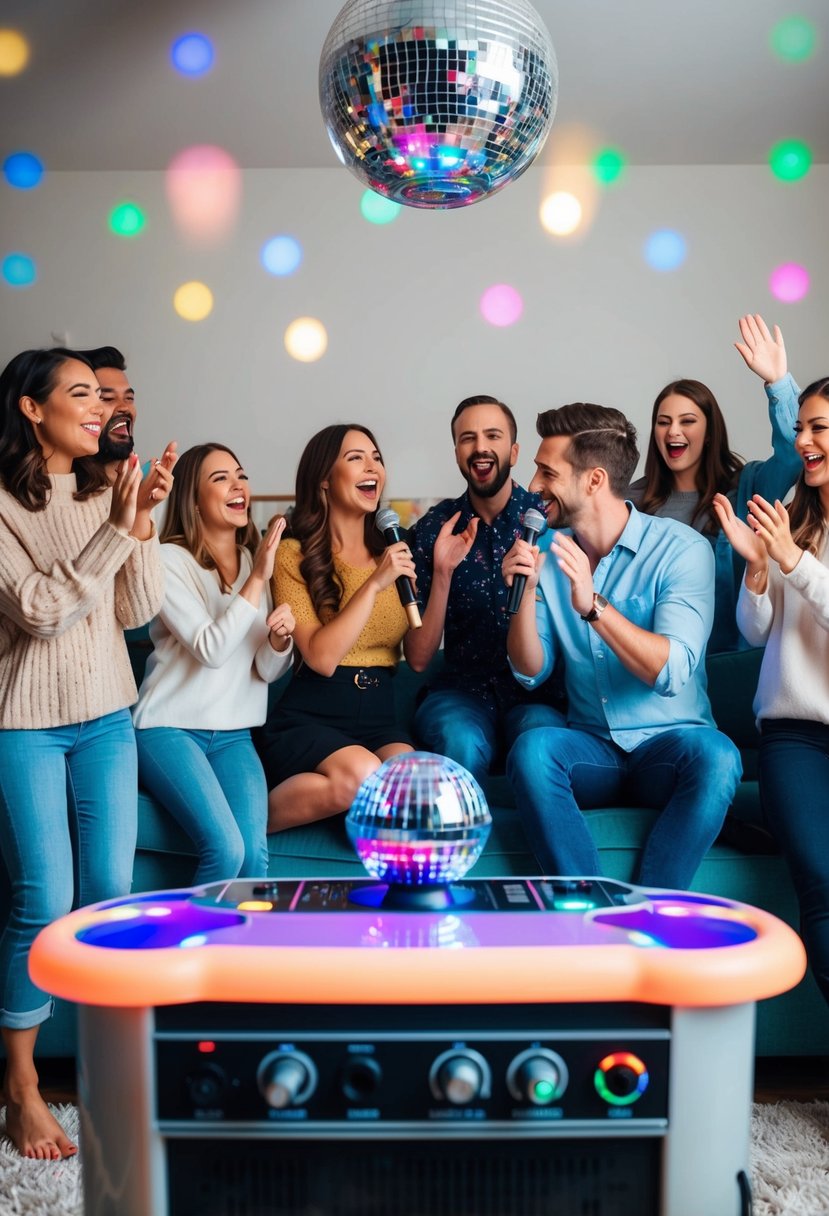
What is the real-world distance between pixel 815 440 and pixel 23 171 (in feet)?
12.1

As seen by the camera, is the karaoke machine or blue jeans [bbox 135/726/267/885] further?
blue jeans [bbox 135/726/267/885]

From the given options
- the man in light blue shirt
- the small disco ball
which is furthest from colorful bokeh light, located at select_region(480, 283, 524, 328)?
the small disco ball

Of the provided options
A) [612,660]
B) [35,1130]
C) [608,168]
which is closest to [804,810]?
[612,660]

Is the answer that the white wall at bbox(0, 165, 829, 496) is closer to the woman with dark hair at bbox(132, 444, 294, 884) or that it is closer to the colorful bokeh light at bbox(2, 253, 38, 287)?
the colorful bokeh light at bbox(2, 253, 38, 287)

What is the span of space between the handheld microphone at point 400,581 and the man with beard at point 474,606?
0.16 metres

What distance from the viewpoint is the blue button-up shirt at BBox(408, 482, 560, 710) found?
2.64 meters

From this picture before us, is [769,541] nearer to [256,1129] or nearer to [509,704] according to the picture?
[509,704]

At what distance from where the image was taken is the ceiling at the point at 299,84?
3354 mm

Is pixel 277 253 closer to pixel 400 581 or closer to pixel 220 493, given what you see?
pixel 220 493

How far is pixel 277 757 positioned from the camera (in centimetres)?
236

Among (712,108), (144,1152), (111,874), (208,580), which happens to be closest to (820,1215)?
(144,1152)

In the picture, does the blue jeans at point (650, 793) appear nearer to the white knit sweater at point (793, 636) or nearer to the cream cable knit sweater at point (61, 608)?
the white knit sweater at point (793, 636)

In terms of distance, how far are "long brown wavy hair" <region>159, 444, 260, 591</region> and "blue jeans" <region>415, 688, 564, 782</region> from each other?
1.79 feet

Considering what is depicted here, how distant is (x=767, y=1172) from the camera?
1694 millimetres
